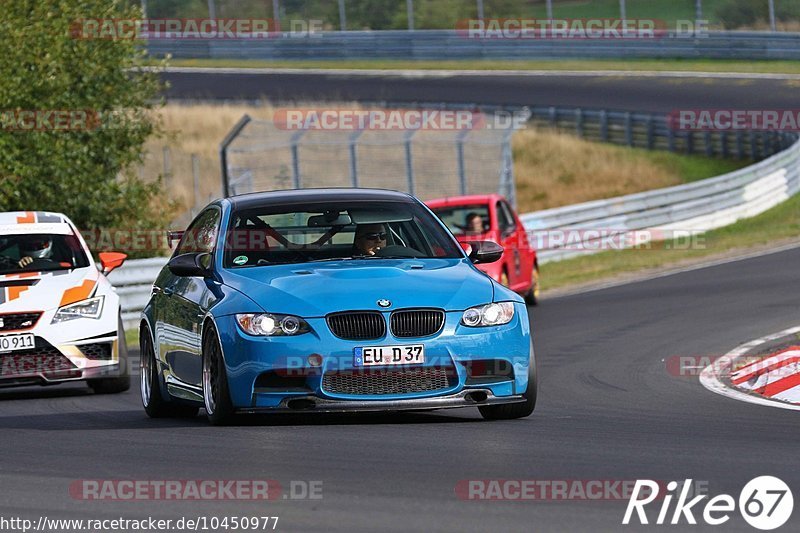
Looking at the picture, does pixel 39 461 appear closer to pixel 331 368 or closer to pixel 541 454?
pixel 331 368

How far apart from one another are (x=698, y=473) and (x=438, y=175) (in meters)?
31.5

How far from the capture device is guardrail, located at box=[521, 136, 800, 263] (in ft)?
88.6

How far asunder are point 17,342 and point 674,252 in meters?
15.8

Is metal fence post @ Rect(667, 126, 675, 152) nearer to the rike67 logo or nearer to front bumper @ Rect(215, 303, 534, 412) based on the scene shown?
front bumper @ Rect(215, 303, 534, 412)

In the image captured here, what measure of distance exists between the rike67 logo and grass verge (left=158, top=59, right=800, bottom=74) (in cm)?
3963

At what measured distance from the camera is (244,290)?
917cm

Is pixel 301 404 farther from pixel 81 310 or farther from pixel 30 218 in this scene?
pixel 30 218

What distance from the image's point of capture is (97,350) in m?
13.3

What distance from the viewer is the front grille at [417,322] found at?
29.1ft

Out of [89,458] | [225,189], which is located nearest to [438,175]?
[225,189]

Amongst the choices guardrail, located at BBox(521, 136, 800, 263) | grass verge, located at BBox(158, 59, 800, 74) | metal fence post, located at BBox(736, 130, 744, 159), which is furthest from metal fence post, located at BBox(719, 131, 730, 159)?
guardrail, located at BBox(521, 136, 800, 263)

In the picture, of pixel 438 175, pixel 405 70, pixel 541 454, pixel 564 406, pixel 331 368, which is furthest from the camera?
pixel 405 70

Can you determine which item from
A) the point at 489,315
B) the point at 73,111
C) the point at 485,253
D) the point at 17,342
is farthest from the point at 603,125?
the point at 489,315

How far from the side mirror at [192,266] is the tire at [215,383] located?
0.56 meters
